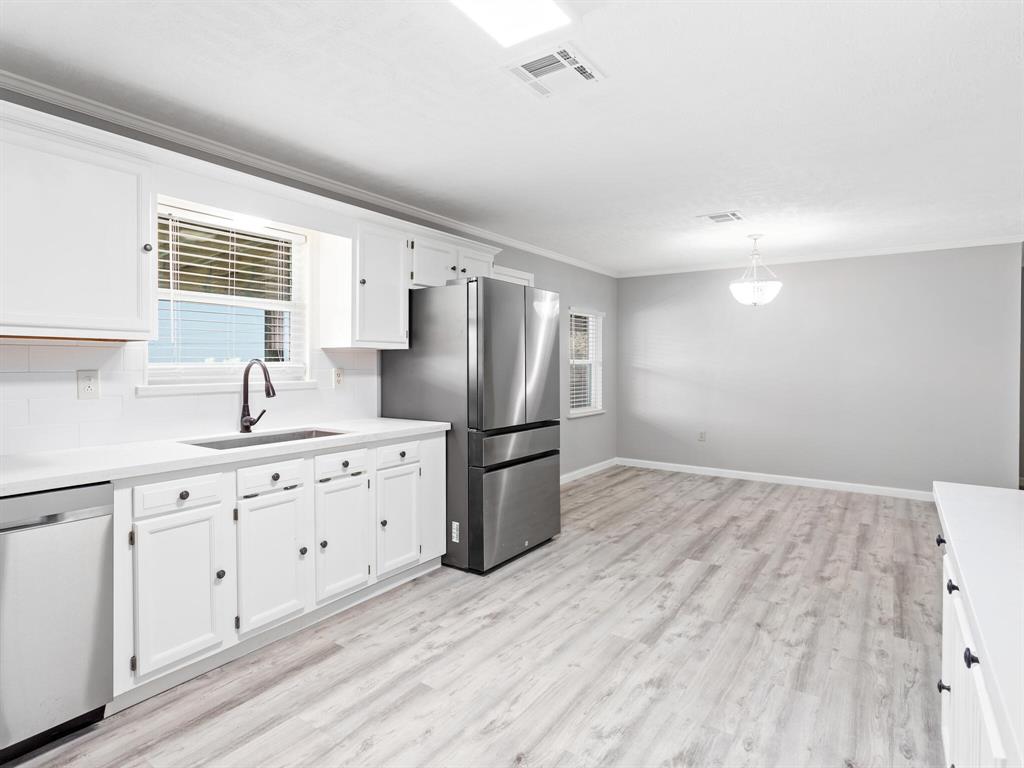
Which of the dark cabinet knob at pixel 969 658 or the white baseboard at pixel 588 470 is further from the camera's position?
the white baseboard at pixel 588 470

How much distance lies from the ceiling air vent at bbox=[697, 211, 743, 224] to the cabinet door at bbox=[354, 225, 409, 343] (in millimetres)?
2387

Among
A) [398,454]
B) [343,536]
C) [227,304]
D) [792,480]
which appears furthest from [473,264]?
[792,480]

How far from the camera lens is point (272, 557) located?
2.57m

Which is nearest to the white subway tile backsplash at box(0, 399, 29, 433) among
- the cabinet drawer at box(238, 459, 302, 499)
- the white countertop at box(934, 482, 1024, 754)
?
the cabinet drawer at box(238, 459, 302, 499)

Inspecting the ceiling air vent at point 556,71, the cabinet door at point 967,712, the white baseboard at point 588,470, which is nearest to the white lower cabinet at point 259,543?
the ceiling air vent at point 556,71

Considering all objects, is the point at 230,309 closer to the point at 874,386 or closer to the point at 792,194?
the point at 792,194

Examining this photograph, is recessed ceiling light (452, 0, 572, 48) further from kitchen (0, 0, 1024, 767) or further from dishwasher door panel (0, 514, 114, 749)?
dishwasher door panel (0, 514, 114, 749)

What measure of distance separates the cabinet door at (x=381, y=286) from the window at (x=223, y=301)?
42 centimetres

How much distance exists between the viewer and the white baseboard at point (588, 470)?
6197mm

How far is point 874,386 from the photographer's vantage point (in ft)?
18.5

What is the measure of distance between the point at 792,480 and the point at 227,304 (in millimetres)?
5779

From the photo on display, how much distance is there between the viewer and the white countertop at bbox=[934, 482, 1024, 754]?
88 centimetres

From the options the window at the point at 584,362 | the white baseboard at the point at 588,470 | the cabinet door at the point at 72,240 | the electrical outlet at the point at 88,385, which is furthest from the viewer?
the window at the point at 584,362

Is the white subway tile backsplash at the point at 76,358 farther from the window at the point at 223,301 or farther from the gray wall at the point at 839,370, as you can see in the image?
the gray wall at the point at 839,370
